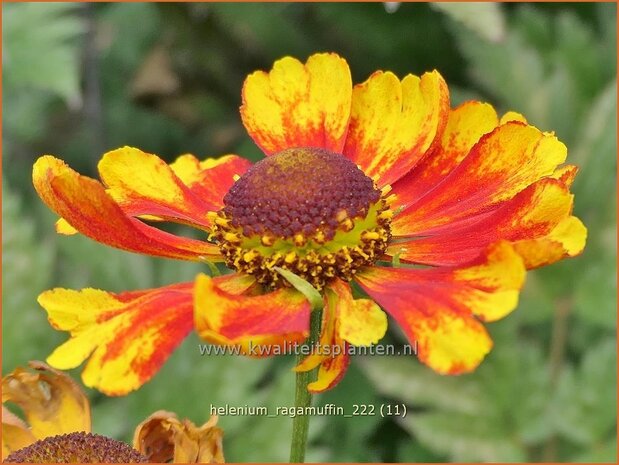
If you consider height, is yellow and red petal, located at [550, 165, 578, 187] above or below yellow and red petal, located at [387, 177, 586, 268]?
above

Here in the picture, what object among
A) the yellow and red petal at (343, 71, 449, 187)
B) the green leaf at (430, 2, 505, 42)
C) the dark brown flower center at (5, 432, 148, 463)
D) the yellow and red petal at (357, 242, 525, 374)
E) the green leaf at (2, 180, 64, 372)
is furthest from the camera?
the green leaf at (2, 180, 64, 372)

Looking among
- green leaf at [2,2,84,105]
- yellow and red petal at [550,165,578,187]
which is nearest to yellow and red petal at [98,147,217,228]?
yellow and red petal at [550,165,578,187]

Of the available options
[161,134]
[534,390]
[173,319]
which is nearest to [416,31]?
[161,134]

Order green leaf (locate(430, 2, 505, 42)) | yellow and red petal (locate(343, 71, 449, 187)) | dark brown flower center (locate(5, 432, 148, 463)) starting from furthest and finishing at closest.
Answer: green leaf (locate(430, 2, 505, 42)), yellow and red petal (locate(343, 71, 449, 187)), dark brown flower center (locate(5, 432, 148, 463))

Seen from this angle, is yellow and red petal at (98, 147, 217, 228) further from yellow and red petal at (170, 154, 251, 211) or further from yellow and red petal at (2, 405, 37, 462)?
yellow and red petal at (2, 405, 37, 462)

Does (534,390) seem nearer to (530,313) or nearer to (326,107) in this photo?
(530,313)

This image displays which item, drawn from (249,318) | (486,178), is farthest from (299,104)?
(249,318)

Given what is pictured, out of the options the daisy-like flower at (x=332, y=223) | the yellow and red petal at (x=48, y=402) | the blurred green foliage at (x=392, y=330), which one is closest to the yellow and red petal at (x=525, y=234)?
the daisy-like flower at (x=332, y=223)
